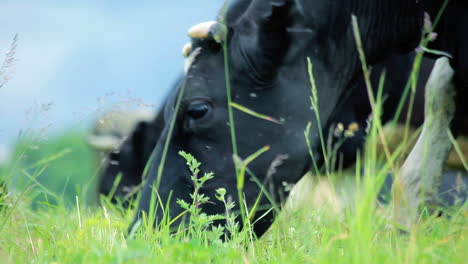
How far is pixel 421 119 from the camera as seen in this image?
497 cm

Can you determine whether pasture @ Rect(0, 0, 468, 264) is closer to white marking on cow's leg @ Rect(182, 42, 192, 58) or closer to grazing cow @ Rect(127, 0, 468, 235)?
grazing cow @ Rect(127, 0, 468, 235)

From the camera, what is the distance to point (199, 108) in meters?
2.99

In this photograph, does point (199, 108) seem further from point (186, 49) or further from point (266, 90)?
point (186, 49)

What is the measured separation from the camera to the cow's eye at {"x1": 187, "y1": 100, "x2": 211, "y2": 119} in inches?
118

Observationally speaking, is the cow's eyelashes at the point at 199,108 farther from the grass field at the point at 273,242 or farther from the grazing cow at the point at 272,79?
the grass field at the point at 273,242

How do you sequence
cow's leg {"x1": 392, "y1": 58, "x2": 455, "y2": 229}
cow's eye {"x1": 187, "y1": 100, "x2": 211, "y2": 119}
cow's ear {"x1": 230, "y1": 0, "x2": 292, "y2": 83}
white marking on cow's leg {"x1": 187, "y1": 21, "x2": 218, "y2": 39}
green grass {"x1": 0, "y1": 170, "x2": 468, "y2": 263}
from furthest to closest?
cow's leg {"x1": 392, "y1": 58, "x2": 455, "y2": 229}, white marking on cow's leg {"x1": 187, "y1": 21, "x2": 218, "y2": 39}, cow's eye {"x1": 187, "y1": 100, "x2": 211, "y2": 119}, cow's ear {"x1": 230, "y1": 0, "x2": 292, "y2": 83}, green grass {"x1": 0, "y1": 170, "x2": 468, "y2": 263}

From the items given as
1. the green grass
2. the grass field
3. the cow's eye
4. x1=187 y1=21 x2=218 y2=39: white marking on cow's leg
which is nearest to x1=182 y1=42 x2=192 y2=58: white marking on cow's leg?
x1=187 y1=21 x2=218 y2=39: white marking on cow's leg

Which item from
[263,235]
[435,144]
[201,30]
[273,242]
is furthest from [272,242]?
[435,144]

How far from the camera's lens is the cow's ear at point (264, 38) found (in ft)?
9.43

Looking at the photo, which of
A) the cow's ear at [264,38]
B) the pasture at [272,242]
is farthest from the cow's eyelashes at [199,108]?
the pasture at [272,242]

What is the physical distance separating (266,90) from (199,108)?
35cm

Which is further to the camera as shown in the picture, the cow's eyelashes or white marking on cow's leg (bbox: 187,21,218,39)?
white marking on cow's leg (bbox: 187,21,218,39)

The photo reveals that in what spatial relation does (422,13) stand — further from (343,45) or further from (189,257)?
(189,257)

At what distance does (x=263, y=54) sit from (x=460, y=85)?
1.15m
